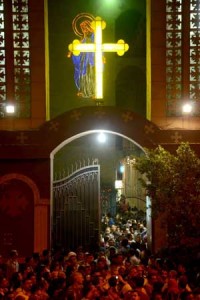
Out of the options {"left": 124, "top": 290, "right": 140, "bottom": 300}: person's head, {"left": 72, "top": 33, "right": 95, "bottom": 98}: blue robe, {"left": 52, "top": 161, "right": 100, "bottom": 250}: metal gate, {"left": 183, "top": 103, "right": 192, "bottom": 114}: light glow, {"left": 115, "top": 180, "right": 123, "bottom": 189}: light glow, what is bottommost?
{"left": 124, "top": 290, "right": 140, "bottom": 300}: person's head

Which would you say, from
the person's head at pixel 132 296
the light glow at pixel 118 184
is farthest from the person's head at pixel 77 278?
the light glow at pixel 118 184

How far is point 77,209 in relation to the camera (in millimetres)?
18391

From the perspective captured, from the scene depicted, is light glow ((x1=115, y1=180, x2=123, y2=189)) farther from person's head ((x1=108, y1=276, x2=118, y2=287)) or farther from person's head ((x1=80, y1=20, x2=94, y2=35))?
person's head ((x1=108, y1=276, x2=118, y2=287))

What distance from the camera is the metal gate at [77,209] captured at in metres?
18.1

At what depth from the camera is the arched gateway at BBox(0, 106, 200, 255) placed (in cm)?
1702

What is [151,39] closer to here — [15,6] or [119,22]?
[15,6]

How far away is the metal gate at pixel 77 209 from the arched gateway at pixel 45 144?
40.3 inches

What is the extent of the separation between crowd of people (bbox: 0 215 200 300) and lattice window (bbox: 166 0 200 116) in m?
4.54

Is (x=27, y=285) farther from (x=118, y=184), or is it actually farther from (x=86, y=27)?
(x=118, y=184)

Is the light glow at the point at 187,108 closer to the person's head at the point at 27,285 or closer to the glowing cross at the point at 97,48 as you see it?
the glowing cross at the point at 97,48

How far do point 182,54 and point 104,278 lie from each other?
310 inches

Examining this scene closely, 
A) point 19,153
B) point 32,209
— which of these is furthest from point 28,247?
point 19,153

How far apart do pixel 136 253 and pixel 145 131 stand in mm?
3638

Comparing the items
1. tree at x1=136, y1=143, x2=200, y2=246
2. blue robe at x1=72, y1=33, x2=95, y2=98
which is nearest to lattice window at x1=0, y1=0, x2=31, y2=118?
blue robe at x1=72, y1=33, x2=95, y2=98
